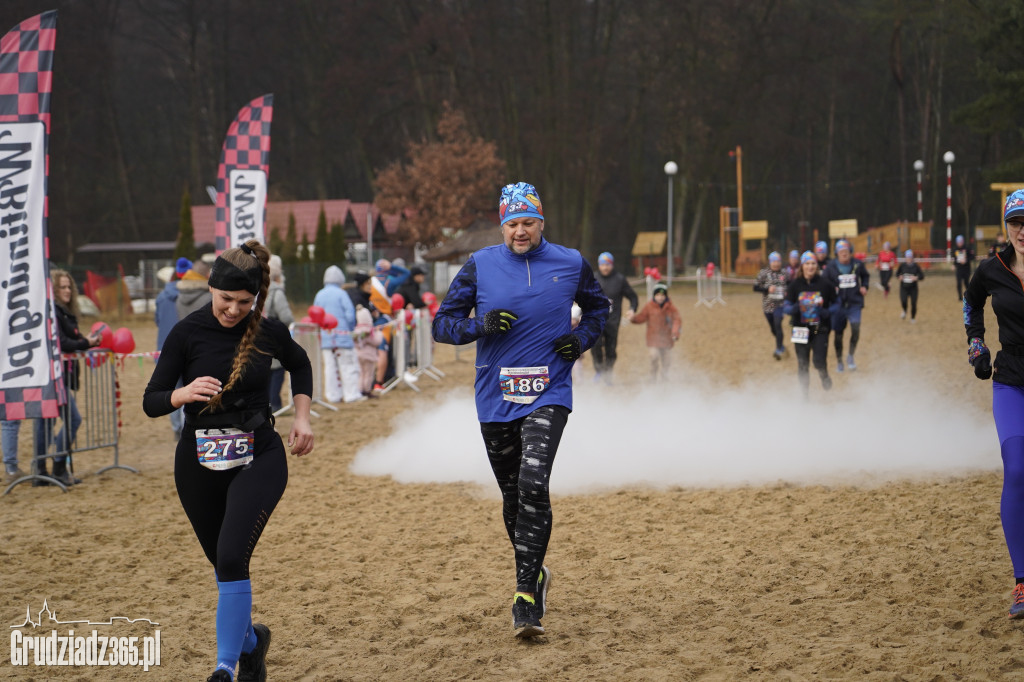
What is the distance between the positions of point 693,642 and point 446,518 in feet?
11.2

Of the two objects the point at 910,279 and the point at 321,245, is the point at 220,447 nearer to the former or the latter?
the point at 910,279

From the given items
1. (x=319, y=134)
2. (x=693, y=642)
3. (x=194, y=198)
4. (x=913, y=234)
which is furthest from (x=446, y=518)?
(x=194, y=198)

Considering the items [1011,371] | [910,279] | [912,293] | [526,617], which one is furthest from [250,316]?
[912,293]

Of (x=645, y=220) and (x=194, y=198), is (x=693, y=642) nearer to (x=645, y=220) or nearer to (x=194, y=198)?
(x=194, y=198)

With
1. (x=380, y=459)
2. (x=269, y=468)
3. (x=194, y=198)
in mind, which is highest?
(x=194, y=198)

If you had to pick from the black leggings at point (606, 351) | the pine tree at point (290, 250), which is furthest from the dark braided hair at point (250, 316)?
the pine tree at point (290, 250)

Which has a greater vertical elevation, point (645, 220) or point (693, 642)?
point (645, 220)

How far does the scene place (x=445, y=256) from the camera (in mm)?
45344

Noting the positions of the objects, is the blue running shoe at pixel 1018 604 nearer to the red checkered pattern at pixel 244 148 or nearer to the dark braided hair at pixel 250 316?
the dark braided hair at pixel 250 316

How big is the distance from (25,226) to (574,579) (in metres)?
5.74

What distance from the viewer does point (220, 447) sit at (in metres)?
4.50

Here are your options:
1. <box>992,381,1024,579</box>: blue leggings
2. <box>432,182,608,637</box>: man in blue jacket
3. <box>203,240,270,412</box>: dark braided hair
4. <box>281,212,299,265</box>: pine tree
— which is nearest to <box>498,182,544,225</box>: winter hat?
<box>432,182,608,637</box>: man in blue jacket

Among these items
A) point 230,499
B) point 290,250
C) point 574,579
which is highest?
point 290,250

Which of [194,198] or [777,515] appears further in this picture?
[194,198]
